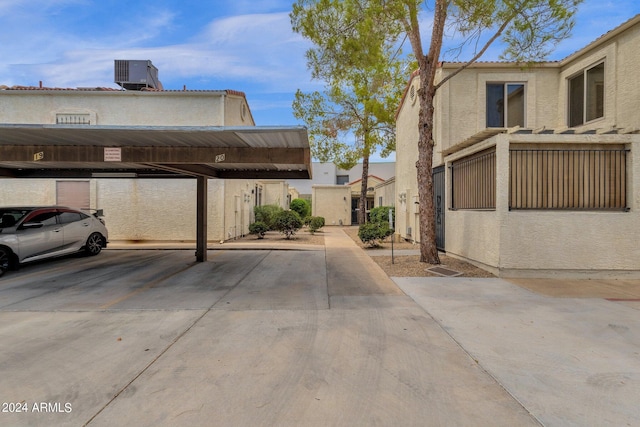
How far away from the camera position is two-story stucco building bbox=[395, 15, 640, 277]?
25.1 ft

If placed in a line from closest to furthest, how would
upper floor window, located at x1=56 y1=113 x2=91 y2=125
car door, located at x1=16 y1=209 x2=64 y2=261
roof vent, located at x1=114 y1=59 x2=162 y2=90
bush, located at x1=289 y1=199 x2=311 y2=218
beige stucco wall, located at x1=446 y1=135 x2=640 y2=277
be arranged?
beige stucco wall, located at x1=446 y1=135 x2=640 y2=277 < car door, located at x1=16 y1=209 x2=64 y2=261 < upper floor window, located at x1=56 y1=113 x2=91 y2=125 < roof vent, located at x1=114 y1=59 x2=162 y2=90 < bush, located at x1=289 y1=199 x2=311 y2=218

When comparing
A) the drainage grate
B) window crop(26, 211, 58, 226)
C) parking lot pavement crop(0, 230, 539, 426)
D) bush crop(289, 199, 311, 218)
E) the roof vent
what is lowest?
parking lot pavement crop(0, 230, 539, 426)

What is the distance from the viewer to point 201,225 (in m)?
10.6

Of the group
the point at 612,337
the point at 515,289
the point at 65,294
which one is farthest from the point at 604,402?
the point at 65,294

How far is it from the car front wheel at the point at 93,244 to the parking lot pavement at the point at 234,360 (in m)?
4.24

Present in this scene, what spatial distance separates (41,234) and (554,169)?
1244 cm

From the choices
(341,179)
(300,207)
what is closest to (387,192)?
(300,207)

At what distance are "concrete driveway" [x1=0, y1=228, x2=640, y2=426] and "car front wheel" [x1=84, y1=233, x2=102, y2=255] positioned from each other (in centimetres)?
422

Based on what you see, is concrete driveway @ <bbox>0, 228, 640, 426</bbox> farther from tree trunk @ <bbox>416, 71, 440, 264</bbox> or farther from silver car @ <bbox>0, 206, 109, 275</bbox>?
tree trunk @ <bbox>416, 71, 440, 264</bbox>

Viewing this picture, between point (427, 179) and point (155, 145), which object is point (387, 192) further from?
point (155, 145)

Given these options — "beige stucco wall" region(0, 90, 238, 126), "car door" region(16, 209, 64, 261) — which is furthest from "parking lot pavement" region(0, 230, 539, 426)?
"beige stucco wall" region(0, 90, 238, 126)

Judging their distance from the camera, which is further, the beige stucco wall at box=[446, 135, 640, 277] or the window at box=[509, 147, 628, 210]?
the window at box=[509, 147, 628, 210]

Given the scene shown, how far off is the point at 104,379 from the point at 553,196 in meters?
8.68

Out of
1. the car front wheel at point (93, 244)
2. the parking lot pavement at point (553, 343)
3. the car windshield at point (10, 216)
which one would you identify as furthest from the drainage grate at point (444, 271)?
the car windshield at point (10, 216)
